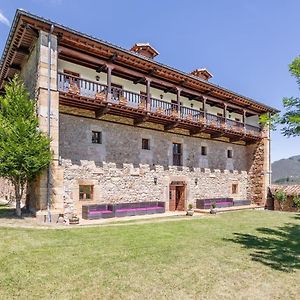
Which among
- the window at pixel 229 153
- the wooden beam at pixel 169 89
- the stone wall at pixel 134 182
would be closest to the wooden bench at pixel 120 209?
the stone wall at pixel 134 182

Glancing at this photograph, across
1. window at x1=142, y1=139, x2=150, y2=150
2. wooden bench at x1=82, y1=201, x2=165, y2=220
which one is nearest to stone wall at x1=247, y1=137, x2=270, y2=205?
wooden bench at x1=82, y1=201, x2=165, y2=220

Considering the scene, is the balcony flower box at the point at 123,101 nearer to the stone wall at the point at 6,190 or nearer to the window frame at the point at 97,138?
the window frame at the point at 97,138

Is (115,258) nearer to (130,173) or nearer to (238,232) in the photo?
(238,232)

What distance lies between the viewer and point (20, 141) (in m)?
11.6

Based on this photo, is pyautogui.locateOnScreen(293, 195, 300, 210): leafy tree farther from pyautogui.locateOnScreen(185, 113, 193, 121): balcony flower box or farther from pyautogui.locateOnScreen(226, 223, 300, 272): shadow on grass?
pyautogui.locateOnScreen(185, 113, 193, 121): balcony flower box

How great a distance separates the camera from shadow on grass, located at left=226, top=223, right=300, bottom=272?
7.70m

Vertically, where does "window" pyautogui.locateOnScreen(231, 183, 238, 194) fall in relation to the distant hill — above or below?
below

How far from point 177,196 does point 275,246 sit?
10661 millimetres

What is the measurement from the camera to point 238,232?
1229 cm

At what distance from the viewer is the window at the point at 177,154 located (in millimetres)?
19953

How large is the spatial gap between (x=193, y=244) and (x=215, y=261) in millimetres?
1936

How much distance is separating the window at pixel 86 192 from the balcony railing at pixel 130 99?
495 centimetres

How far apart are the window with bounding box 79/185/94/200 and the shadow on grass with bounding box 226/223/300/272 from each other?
7975 mm

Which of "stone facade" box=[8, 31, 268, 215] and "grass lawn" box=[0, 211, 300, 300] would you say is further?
"stone facade" box=[8, 31, 268, 215]
